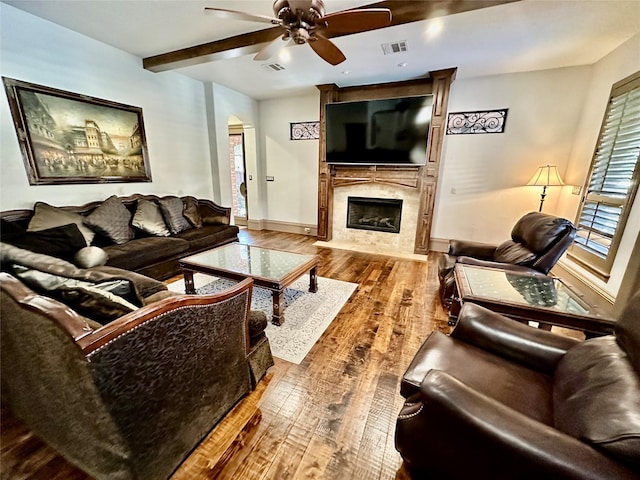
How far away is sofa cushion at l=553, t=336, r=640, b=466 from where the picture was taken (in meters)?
0.69

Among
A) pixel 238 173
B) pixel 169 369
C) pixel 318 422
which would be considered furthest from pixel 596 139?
pixel 238 173

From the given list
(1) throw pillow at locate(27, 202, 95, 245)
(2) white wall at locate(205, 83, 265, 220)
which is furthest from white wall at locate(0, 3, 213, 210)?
(1) throw pillow at locate(27, 202, 95, 245)

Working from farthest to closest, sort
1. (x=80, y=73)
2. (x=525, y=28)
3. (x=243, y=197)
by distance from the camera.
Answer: (x=243, y=197) → (x=80, y=73) → (x=525, y=28)

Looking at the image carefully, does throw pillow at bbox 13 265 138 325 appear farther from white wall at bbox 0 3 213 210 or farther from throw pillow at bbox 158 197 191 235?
→ throw pillow at bbox 158 197 191 235

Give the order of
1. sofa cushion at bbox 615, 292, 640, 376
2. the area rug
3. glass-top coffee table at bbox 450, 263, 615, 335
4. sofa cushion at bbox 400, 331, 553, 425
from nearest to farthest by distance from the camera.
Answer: sofa cushion at bbox 615, 292, 640, 376 → sofa cushion at bbox 400, 331, 553, 425 → glass-top coffee table at bbox 450, 263, 615, 335 → the area rug

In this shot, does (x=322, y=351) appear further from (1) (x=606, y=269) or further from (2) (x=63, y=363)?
(1) (x=606, y=269)

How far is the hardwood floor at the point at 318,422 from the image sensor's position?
1205mm

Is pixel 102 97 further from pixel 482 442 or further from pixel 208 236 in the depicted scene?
pixel 482 442

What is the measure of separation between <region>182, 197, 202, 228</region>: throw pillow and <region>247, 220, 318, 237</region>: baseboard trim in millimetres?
2062

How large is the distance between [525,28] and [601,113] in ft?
5.12

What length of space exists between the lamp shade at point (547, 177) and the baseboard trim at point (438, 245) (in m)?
1.51

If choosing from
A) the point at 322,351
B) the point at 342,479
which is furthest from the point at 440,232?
the point at 342,479

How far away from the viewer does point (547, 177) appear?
11.2 feet

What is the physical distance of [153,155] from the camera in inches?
152
